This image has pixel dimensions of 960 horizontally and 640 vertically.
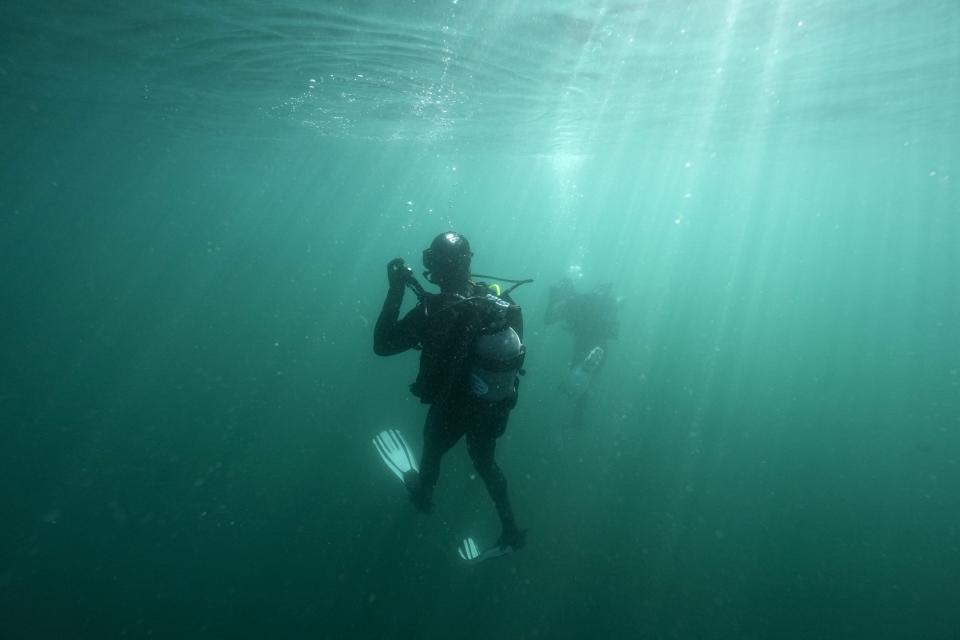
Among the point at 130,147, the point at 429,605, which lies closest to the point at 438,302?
the point at 429,605

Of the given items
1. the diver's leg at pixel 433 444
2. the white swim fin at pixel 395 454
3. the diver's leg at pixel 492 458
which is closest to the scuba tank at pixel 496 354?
the diver's leg at pixel 492 458

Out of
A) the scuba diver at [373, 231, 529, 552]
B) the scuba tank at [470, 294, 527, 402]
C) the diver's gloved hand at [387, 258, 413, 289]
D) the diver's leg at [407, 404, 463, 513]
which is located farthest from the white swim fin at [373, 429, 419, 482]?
the diver's gloved hand at [387, 258, 413, 289]

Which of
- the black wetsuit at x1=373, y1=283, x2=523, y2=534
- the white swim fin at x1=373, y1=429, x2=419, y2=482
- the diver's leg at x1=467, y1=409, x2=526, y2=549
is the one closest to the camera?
the black wetsuit at x1=373, y1=283, x2=523, y2=534

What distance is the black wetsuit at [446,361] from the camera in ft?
11.3

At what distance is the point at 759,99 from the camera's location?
14.9 meters

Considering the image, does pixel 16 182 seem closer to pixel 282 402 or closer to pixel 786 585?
pixel 282 402

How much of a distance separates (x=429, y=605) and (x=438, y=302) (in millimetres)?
4910

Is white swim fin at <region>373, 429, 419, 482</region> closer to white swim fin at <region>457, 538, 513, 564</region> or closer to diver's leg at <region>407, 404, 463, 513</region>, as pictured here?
diver's leg at <region>407, 404, 463, 513</region>

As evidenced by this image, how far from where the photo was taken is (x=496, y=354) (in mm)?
3539

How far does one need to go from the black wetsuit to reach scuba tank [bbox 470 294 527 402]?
63 millimetres

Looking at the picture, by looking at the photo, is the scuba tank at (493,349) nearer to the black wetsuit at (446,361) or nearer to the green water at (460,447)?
the black wetsuit at (446,361)

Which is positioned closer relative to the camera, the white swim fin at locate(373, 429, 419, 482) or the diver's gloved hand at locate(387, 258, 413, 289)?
the diver's gloved hand at locate(387, 258, 413, 289)

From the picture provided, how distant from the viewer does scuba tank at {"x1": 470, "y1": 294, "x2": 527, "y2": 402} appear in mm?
3498

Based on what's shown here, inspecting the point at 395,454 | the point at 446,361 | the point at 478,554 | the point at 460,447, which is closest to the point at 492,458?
the point at 446,361
